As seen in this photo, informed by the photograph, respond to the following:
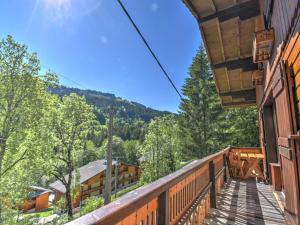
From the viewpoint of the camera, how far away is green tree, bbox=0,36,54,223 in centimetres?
1100

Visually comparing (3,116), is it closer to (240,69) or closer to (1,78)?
(1,78)

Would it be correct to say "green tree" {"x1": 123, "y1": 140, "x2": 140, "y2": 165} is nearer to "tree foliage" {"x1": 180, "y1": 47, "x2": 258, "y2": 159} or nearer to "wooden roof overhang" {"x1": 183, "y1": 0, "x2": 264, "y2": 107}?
"tree foliage" {"x1": 180, "y1": 47, "x2": 258, "y2": 159}

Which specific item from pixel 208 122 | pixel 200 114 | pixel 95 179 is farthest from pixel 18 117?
pixel 95 179

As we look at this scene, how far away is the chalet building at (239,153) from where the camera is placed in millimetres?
1725

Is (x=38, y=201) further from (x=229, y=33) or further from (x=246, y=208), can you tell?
(x=229, y=33)

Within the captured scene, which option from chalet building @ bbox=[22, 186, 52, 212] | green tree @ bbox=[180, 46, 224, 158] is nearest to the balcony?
green tree @ bbox=[180, 46, 224, 158]

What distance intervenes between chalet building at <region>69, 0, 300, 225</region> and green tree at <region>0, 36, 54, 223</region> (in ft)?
34.4

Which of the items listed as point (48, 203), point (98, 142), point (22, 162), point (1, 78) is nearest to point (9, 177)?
point (22, 162)

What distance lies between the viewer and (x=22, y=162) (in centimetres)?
Result: 1211

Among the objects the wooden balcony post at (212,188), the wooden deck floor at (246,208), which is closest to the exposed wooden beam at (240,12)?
the wooden balcony post at (212,188)

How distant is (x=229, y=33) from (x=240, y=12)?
57 centimetres

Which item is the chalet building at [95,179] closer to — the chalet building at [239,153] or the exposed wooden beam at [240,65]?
the chalet building at [239,153]

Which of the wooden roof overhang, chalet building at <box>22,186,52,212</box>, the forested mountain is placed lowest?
chalet building at <box>22,186,52,212</box>

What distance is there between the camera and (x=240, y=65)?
16.6 ft
